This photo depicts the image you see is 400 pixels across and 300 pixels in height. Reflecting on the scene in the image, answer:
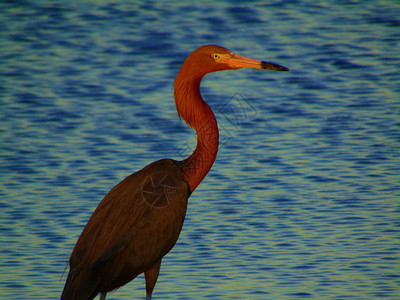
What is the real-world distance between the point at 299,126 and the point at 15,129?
3.95 metres

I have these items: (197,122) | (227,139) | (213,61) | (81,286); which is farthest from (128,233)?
(227,139)

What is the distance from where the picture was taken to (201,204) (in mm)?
9461

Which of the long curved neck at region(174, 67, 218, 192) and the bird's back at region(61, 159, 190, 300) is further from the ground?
the long curved neck at region(174, 67, 218, 192)

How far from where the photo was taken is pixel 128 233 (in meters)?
6.48

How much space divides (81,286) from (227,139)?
17.9 feet

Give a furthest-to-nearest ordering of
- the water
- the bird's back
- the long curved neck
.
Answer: the water
the long curved neck
the bird's back

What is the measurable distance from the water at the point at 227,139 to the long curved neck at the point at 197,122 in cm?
119

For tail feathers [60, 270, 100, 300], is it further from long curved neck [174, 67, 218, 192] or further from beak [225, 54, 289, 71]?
beak [225, 54, 289, 71]

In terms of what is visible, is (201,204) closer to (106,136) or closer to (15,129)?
(106,136)

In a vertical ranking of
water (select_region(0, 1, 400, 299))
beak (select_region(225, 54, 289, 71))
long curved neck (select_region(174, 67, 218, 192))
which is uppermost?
beak (select_region(225, 54, 289, 71))

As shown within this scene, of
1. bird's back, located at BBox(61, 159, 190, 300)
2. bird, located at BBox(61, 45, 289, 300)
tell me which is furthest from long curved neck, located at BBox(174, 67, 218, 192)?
bird's back, located at BBox(61, 159, 190, 300)

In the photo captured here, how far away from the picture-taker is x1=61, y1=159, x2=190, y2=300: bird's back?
6348 millimetres

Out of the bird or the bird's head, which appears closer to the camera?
the bird

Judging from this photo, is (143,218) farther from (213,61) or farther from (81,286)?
(213,61)
